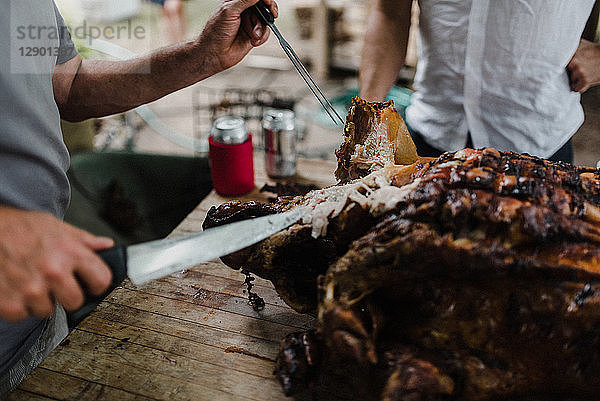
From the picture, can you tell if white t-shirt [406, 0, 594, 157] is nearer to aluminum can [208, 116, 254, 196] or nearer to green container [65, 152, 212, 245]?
aluminum can [208, 116, 254, 196]

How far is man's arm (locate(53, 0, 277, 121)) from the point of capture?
1.57m

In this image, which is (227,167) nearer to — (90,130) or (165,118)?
(90,130)

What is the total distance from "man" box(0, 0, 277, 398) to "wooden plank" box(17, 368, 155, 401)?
0.39ft

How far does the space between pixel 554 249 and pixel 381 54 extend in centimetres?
126

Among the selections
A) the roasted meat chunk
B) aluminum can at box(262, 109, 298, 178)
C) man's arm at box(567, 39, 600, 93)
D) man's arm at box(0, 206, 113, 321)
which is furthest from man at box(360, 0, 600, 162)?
man's arm at box(0, 206, 113, 321)

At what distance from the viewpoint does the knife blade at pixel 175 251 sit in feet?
2.97

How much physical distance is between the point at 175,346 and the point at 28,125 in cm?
66

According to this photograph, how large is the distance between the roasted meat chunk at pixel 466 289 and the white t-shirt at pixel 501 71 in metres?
0.65

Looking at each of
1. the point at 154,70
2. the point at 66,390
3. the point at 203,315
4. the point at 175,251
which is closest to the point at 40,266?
the point at 175,251

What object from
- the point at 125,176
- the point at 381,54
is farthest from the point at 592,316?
the point at 125,176

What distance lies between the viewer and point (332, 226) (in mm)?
1169

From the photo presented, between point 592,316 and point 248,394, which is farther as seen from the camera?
point 248,394

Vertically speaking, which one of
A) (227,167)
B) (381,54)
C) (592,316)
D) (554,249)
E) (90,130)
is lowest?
(90,130)

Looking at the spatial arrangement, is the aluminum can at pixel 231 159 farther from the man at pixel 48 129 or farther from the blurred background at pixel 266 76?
the blurred background at pixel 266 76
